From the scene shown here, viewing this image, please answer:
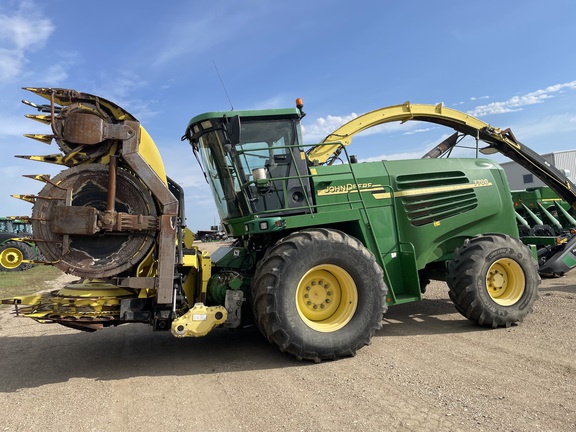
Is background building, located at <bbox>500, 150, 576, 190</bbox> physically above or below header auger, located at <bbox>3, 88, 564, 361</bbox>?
above

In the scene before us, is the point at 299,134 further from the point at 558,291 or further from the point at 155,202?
the point at 558,291

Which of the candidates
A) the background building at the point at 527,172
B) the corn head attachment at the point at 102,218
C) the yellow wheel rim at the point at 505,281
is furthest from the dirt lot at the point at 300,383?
the background building at the point at 527,172

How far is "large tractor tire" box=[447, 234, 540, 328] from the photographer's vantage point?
5.66 metres

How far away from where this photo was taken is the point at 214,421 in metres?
3.36

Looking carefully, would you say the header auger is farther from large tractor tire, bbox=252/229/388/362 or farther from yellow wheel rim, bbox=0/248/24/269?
yellow wheel rim, bbox=0/248/24/269

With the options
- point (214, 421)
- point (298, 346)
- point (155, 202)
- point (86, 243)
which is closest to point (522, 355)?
point (298, 346)

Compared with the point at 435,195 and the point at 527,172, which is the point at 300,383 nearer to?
the point at 435,195

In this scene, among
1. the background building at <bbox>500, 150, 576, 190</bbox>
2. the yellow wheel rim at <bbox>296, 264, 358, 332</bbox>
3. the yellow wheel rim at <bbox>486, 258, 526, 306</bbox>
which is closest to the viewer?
the yellow wheel rim at <bbox>296, 264, 358, 332</bbox>

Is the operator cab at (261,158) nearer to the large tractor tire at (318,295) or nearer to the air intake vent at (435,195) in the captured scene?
the large tractor tire at (318,295)

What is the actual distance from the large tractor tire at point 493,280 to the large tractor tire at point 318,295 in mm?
1476

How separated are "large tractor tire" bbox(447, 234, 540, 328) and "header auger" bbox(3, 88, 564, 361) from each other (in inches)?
0.8

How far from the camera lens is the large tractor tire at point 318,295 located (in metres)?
4.57

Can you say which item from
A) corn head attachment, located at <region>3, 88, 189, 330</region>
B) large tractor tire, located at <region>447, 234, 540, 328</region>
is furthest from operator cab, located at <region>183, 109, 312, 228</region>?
large tractor tire, located at <region>447, 234, 540, 328</region>

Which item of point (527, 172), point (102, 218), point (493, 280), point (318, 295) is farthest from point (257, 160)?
point (527, 172)
